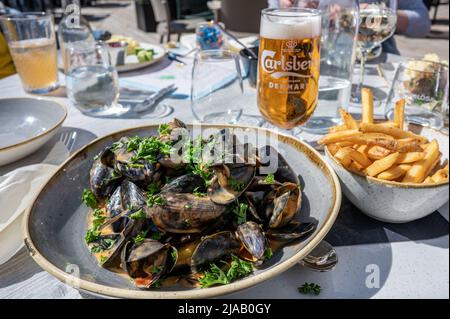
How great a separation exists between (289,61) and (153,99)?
2.51ft

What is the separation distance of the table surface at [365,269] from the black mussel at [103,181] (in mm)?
197

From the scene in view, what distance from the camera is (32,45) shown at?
1581 millimetres

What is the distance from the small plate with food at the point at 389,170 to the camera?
0.77m

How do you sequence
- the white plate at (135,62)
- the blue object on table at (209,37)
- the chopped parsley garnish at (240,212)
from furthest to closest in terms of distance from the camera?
the blue object on table at (209,37), the white plate at (135,62), the chopped parsley garnish at (240,212)

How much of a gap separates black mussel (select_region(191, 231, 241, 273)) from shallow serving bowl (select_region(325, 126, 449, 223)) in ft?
1.05

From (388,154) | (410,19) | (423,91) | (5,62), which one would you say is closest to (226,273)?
(388,154)

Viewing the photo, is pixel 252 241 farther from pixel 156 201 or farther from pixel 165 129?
pixel 165 129

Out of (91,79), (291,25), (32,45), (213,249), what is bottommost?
(213,249)

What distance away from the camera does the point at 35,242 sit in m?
0.66

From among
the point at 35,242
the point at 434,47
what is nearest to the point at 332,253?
the point at 35,242

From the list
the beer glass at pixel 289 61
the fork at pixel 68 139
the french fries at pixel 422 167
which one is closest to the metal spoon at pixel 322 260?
the french fries at pixel 422 167

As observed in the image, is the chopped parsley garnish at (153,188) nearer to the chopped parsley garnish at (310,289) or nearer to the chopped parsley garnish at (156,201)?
the chopped parsley garnish at (156,201)
